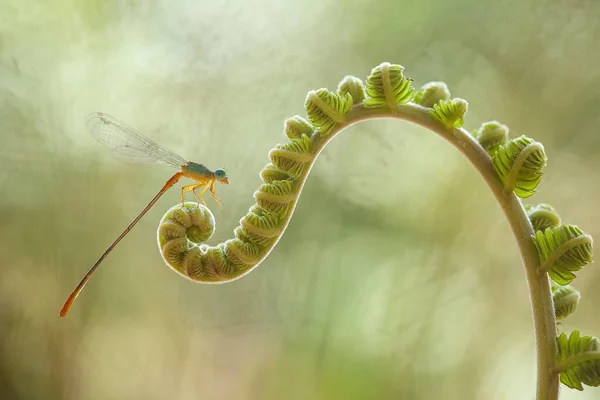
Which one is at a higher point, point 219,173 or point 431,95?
point 431,95

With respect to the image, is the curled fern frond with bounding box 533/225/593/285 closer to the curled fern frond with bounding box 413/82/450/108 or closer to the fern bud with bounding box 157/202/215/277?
the curled fern frond with bounding box 413/82/450/108

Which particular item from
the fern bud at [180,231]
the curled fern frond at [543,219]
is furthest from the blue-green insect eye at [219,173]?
the curled fern frond at [543,219]

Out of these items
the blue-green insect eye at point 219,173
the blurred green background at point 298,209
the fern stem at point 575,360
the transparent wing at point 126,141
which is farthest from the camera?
the blurred green background at point 298,209

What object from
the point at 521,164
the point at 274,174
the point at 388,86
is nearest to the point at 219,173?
the point at 274,174

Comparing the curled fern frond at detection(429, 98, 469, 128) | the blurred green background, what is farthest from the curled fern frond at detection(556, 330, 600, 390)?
the blurred green background

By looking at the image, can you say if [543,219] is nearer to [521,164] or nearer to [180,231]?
[521,164]

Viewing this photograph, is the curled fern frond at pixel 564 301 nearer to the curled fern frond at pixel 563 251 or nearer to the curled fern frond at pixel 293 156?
the curled fern frond at pixel 563 251
